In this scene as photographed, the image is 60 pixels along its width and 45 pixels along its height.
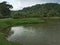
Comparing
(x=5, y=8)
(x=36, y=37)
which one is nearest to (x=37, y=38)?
(x=36, y=37)

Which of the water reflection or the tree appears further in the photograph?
the tree

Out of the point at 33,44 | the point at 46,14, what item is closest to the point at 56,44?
the point at 33,44

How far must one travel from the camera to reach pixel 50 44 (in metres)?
18.8

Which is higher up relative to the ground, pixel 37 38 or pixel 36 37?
pixel 37 38

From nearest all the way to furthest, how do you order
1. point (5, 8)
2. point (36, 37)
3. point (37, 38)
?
1. point (37, 38)
2. point (36, 37)
3. point (5, 8)

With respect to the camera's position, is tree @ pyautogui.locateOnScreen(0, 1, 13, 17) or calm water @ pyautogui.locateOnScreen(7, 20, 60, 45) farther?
tree @ pyautogui.locateOnScreen(0, 1, 13, 17)

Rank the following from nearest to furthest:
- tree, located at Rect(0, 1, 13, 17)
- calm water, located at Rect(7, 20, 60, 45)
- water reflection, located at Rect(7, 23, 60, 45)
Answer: water reflection, located at Rect(7, 23, 60, 45), calm water, located at Rect(7, 20, 60, 45), tree, located at Rect(0, 1, 13, 17)

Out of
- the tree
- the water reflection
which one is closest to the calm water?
the water reflection

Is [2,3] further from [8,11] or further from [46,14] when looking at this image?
[46,14]

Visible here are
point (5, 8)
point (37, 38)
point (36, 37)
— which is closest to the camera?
point (37, 38)

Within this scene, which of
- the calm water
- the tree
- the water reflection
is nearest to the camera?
the water reflection

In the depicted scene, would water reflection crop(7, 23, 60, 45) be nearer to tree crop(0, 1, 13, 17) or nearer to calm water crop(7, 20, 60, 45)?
calm water crop(7, 20, 60, 45)

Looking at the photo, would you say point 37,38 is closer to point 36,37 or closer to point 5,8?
point 36,37

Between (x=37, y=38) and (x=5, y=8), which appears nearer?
(x=37, y=38)
